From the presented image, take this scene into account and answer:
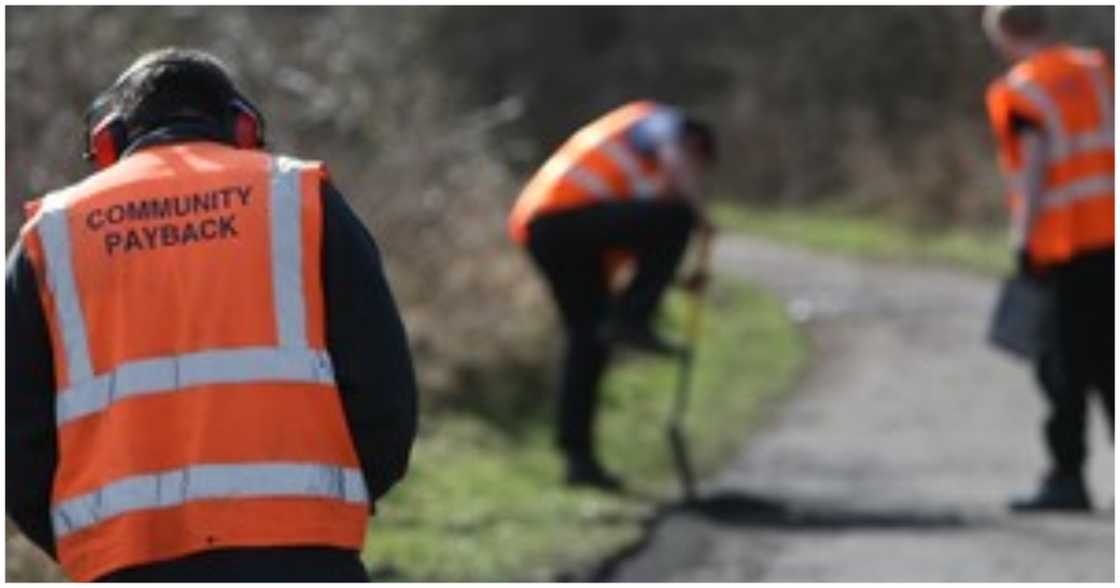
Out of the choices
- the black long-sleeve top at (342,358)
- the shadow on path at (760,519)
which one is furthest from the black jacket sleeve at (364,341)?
the shadow on path at (760,519)

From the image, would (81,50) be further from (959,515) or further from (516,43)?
(516,43)

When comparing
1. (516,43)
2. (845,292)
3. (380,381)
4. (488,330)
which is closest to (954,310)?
(845,292)

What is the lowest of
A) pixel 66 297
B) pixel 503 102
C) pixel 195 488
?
pixel 503 102

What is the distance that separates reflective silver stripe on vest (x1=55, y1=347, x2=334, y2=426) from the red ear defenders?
1.49 feet

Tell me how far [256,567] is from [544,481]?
22.9 ft

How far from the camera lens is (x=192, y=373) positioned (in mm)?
5316

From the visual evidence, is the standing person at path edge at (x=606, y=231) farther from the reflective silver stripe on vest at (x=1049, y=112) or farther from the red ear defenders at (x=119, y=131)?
the red ear defenders at (x=119, y=131)

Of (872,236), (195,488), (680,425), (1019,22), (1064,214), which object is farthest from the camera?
(872,236)

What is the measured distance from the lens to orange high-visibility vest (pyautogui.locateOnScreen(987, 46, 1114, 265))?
11.2 meters

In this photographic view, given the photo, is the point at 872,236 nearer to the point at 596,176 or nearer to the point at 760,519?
the point at 596,176

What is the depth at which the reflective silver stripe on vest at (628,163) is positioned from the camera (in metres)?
12.4

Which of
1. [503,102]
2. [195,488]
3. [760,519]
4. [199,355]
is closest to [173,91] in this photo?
[199,355]

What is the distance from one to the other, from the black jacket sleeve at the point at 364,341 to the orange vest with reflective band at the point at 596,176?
22.3 ft

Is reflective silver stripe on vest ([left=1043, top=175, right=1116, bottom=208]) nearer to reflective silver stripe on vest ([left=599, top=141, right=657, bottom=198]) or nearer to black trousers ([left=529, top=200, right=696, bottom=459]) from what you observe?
black trousers ([left=529, top=200, right=696, bottom=459])
